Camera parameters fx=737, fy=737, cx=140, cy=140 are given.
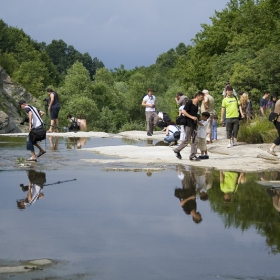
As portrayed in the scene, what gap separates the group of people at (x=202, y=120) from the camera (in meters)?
16.6

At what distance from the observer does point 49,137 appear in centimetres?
2562

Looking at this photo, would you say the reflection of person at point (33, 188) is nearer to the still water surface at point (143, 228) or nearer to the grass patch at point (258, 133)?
the still water surface at point (143, 228)

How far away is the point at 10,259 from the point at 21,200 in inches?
146

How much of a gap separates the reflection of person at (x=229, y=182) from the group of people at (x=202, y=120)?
7.66ft

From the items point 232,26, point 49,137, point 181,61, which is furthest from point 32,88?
point 49,137

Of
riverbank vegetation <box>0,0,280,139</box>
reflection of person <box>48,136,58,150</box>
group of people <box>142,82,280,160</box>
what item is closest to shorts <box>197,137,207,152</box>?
group of people <box>142,82,280,160</box>

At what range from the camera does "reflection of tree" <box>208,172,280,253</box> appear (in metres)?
8.21

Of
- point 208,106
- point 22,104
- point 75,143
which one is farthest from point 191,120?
point 75,143

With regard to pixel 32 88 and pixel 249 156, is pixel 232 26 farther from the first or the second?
pixel 249 156

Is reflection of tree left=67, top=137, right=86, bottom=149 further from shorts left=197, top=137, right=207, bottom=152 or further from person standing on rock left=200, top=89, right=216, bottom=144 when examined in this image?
shorts left=197, top=137, right=207, bottom=152

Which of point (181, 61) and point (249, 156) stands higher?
point (181, 61)

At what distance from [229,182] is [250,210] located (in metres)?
3.10

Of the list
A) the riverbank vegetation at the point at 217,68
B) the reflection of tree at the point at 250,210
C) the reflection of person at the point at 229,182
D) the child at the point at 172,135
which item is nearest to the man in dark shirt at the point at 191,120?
the reflection of person at the point at 229,182

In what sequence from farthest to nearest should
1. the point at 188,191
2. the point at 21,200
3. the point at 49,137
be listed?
the point at 49,137 < the point at 188,191 < the point at 21,200
